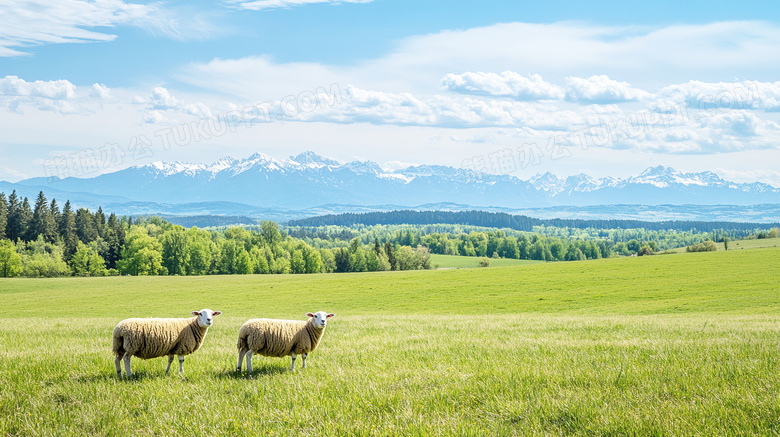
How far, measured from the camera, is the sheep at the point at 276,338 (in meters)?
8.77

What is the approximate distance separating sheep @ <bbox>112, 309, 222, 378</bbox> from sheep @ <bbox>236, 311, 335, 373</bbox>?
0.66 m

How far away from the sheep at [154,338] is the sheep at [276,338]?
0.66 metres

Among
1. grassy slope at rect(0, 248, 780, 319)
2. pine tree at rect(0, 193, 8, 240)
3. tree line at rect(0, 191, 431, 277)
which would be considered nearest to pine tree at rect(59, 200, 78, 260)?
tree line at rect(0, 191, 431, 277)

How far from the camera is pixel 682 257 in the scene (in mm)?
83125

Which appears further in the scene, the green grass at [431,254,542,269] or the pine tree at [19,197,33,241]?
the green grass at [431,254,542,269]

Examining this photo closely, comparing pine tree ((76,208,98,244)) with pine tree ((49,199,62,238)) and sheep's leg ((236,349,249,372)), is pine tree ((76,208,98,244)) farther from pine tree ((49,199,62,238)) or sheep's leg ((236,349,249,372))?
sheep's leg ((236,349,249,372))

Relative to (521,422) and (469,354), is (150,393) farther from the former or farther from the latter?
(469,354)

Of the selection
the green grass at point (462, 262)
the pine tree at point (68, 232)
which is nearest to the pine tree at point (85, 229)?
the pine tree at point (68, 232)

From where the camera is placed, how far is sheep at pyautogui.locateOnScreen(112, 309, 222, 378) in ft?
27.8

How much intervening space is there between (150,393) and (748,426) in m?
7.56

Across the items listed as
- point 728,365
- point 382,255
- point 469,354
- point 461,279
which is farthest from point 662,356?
point 382,255

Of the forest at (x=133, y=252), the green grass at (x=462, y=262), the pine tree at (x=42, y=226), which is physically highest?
the pine tree at (x=42, y=226)

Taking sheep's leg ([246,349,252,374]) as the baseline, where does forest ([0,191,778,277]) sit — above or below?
below

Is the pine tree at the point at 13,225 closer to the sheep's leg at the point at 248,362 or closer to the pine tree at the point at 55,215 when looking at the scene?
the pine tree at the point at 55,215
